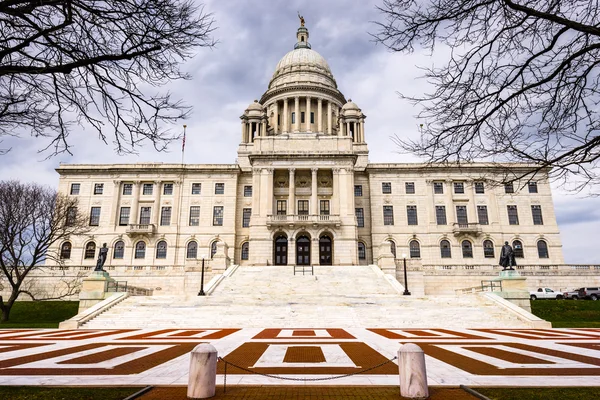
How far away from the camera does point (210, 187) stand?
4803 cm

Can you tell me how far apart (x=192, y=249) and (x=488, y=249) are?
3583 cm

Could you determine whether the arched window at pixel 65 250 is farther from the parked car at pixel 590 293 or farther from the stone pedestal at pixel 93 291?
the parked car at pixel 590 293

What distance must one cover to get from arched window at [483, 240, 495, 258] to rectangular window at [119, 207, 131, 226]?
43708 mm

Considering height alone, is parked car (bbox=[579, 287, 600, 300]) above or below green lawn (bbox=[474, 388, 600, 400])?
above

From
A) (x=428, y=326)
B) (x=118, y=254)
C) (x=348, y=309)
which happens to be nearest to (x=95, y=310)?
(x=348, y=309)

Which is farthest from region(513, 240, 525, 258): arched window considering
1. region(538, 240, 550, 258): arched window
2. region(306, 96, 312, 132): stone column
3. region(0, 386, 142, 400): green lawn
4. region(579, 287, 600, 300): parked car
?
region(0, 386, 142, 400): green lawn

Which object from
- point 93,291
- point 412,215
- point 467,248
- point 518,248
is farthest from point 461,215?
point 93,291

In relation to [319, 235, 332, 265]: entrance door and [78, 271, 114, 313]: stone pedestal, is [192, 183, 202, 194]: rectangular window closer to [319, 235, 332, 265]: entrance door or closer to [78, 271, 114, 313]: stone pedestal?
[319, 235, 332, 265]: entrance door

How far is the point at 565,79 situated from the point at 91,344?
14.1 m

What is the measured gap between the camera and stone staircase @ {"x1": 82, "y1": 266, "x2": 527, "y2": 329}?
18.7 meters

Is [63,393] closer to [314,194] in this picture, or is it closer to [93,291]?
[93,291]

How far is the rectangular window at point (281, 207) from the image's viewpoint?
45.3 m

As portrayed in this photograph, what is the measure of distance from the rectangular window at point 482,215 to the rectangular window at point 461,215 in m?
1.55

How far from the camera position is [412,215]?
46.8 meters
